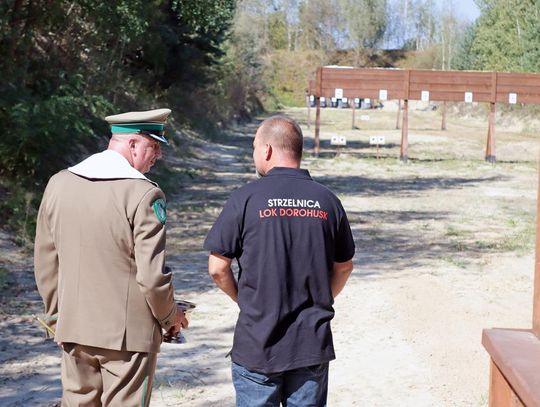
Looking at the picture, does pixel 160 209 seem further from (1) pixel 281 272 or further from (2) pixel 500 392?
(2) pixel 500 392

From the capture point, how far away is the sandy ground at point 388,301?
682 cm

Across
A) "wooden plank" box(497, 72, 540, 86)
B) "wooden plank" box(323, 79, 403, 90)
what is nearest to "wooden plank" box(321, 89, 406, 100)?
"wooden plank" box(323, 79, 403, 90)

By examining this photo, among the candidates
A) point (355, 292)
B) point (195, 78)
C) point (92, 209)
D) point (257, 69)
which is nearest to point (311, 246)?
point (92, 209)

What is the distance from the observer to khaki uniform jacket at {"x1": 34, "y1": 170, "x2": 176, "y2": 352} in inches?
150

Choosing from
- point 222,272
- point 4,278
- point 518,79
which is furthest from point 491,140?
point 222,272

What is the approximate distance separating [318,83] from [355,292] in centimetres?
2065

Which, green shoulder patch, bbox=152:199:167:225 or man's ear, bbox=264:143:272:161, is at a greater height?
man's ear, bbox=264:143:272:161

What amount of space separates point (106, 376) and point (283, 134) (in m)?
1.31

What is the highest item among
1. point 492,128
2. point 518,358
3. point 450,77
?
point 450,77

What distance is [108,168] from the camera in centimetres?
390

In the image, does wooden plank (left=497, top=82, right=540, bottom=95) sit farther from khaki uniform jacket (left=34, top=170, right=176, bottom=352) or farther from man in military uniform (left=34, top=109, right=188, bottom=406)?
khaki uniform jacket (left=34, top=170, right=176, bottom=352)

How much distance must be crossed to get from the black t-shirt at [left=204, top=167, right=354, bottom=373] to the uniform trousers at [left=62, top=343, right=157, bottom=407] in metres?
0.44

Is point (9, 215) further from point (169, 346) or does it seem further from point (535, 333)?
point (535, 333)

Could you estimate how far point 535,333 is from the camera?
11.1ft
